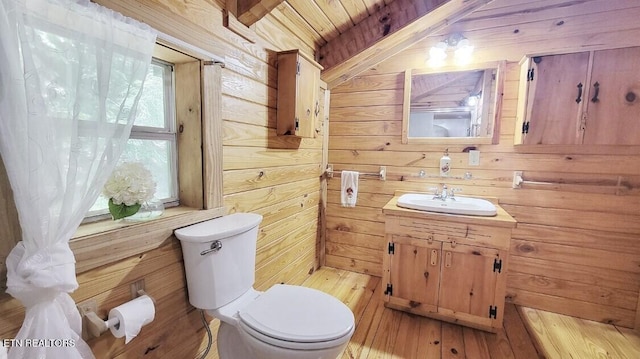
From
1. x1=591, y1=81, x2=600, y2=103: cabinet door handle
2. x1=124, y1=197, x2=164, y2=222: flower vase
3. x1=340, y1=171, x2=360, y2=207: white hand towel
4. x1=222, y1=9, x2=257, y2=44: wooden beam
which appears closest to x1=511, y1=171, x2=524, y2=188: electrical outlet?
x1=591, y1=81, x2=600, y2=103: cabinet door handle

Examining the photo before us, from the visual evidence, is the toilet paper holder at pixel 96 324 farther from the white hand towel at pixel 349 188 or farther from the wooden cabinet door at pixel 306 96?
the white hand towel at pixel 349 188

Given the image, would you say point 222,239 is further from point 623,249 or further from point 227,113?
point 623,249

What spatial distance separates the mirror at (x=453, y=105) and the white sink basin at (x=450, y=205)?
1.46ft

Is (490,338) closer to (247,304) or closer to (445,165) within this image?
(445,165)

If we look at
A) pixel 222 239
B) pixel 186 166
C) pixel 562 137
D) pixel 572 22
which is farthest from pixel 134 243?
pixel 572 22

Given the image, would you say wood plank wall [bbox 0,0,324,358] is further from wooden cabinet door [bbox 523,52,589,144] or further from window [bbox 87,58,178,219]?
wooden cabinet door [bbox 523,52,589,144]

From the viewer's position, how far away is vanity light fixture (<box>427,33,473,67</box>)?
2.00 meters

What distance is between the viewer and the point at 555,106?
1.76m

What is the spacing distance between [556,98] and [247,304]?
7.22 feet

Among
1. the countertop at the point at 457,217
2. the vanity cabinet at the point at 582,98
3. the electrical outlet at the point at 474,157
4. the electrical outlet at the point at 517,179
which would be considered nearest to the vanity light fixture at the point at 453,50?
the vanity cabinet at the point at 582,98

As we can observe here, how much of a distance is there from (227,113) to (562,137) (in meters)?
2.06

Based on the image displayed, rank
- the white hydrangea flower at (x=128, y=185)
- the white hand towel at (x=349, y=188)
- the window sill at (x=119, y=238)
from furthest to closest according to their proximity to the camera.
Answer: the white hand towel at (x=349, y=188)
the white hydrangea flower at (x=128, y=185)
the window sill at (x=119, y=238)

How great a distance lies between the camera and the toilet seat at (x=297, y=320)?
3.27ft

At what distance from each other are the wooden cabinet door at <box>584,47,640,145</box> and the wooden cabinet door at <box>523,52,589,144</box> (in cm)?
6
